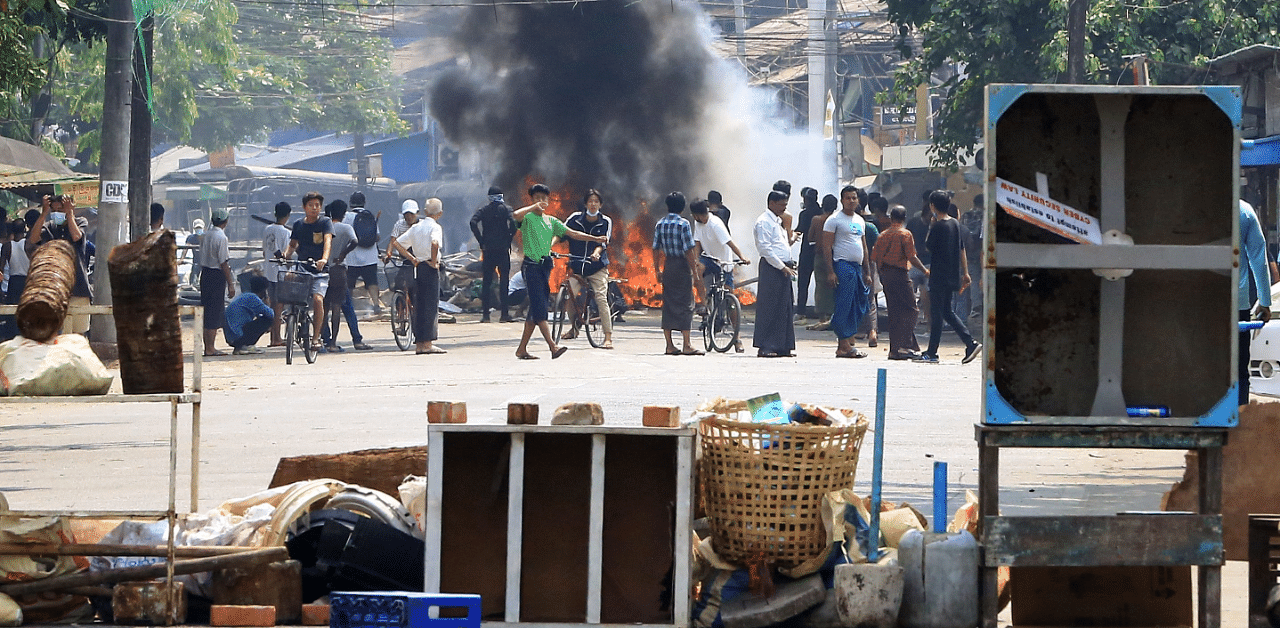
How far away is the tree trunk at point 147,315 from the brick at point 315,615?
2.97 ft

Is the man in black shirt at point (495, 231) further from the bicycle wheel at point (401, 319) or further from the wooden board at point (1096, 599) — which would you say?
the wooden board at point (1096, 599)

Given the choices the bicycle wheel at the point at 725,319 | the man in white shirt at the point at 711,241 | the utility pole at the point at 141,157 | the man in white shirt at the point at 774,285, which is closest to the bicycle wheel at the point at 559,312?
the man in white shirt at the point at 711,241

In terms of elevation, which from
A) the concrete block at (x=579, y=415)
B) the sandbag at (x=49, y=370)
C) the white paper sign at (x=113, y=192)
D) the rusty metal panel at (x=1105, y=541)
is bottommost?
the rusty metal panel at (x=1105, y=541)

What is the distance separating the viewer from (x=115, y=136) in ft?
57.8

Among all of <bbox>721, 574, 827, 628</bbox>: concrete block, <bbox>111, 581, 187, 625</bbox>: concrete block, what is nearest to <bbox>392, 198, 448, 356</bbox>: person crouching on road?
<bbox>111, 581, 187, 625</bbox>: concrete block

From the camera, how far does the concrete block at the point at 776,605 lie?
17.7ft

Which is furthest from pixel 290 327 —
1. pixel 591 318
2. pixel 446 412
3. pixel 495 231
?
pixel 446 412

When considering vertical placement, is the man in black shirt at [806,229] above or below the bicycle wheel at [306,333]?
above

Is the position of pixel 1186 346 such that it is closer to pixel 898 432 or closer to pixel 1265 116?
pixel 898 432

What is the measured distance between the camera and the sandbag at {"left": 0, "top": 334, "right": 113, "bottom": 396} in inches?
215

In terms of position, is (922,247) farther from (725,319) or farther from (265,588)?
(265,588)

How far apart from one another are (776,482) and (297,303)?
12149mm

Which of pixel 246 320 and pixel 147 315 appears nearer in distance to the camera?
pixel 147 315

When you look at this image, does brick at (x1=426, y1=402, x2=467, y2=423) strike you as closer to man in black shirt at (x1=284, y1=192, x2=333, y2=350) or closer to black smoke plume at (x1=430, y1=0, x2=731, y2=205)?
man in black shirt at (x1=284, y1=192, x2=333, y2=350)
